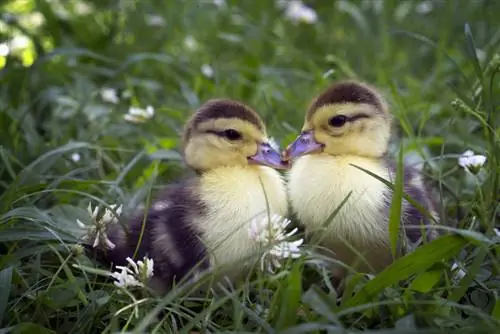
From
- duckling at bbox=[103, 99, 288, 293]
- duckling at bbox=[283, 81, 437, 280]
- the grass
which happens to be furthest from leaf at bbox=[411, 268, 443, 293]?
duckling at bbox=[103, 99, 288, 293]

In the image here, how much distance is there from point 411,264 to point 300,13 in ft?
9.04

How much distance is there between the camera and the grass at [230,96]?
6.24ft

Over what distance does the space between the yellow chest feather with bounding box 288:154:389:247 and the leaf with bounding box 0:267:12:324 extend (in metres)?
0.83

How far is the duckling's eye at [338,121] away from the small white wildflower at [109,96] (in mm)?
1561

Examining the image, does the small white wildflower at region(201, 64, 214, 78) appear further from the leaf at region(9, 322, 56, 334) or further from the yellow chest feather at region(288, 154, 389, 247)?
the leaf at region(9, 322, 56, 334)

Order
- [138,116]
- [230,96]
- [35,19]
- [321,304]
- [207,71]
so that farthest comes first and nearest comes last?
1. [35,19]
2. [207,71]
3. [230,96]
4. [138,116]
5. [321,304]

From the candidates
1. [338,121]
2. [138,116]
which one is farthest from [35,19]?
[338,121]

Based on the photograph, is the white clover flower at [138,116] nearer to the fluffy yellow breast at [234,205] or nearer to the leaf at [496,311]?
the fluffy yellow breast at [234,205]

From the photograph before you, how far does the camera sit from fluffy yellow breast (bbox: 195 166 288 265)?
6.99 ft

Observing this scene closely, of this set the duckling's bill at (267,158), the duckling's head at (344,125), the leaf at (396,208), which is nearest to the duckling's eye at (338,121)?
the duckling's head at (344,125)

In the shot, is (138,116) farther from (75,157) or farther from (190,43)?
(190,43)

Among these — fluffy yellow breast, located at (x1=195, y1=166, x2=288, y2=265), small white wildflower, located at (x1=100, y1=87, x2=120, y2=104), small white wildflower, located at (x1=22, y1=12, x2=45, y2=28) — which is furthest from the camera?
small white wildflower, located at (x1=22, y1=12, x2=45, y2=28)

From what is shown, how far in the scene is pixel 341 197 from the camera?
7.32 ft

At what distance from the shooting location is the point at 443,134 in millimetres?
3322
